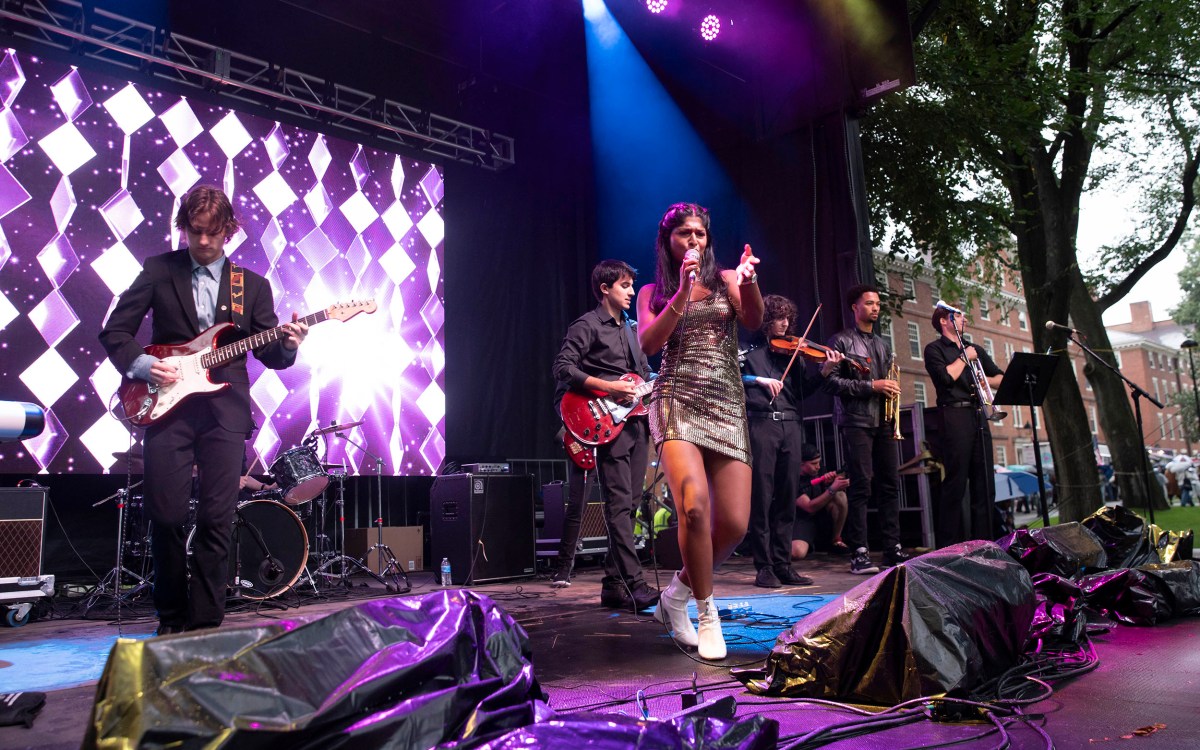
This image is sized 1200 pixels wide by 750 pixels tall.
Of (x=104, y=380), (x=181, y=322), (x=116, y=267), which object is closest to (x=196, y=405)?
(x=181, y=322)

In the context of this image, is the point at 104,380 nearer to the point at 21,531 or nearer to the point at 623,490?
the point at 21,531

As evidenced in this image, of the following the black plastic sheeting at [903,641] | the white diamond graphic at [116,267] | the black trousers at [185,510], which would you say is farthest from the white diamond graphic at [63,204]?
the black plastic sheeting at [903,641]

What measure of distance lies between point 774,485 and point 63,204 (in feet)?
21.8

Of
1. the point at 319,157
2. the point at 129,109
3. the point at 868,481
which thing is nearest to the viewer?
the point at 868,481

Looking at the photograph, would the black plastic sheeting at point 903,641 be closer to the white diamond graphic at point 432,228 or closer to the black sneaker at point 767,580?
the black sneaker at point 767,580

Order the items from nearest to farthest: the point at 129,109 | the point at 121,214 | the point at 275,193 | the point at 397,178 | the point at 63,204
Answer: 1. the point at 63,204
2. the point at 121,214
3. the point at 129,109
4. the point at 275,193
5. the point at 397,178

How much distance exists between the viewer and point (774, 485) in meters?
5.99

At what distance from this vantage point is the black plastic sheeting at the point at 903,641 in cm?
240

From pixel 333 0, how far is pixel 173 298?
6463 mm

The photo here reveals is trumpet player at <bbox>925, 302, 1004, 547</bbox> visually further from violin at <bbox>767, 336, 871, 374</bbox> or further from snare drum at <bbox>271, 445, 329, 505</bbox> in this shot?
snare drum at <bbox>271, 445, 329, 505</bbox>

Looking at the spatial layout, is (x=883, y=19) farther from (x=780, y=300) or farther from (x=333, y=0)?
(x=333, y=0)

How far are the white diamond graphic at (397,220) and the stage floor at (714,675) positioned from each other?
5076mm

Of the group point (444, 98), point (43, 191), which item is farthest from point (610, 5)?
point (43, 191)

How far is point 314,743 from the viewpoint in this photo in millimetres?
1494
